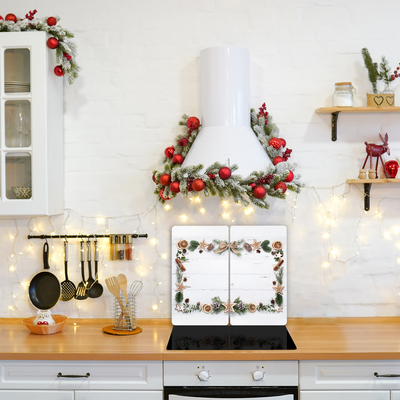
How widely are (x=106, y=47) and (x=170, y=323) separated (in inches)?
58.4

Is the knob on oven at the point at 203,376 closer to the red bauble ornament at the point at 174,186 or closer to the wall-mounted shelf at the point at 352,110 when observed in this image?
the red bauble ornament at the point at 174,186

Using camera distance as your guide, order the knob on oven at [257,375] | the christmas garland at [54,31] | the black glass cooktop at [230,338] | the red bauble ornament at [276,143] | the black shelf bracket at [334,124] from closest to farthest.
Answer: the knob on oven at [257,375], the black glass cooktop at [230,338], the christmas garland at [54,31], the red bauble ornament at [276,143], the black shelf bracket at [334,124]

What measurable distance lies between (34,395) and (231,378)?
0.85 m

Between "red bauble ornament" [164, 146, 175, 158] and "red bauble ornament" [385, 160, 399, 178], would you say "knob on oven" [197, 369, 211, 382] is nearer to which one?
"red bauble ornament" [164, 146, 175, 158]

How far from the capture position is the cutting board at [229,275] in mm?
2354

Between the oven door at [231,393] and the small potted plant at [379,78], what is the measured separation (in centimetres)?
142

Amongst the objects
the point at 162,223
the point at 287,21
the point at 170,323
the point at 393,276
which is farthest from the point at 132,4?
the point at 393,276

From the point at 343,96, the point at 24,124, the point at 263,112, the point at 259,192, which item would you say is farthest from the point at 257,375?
the point at 24,124

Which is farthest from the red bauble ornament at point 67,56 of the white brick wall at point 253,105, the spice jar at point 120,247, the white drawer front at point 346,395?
the white drawer front at point 346,395

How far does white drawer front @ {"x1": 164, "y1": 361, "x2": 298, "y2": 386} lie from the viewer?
76.4 inches

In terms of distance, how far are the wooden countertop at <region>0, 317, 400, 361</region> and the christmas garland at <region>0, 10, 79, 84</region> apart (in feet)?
4.14

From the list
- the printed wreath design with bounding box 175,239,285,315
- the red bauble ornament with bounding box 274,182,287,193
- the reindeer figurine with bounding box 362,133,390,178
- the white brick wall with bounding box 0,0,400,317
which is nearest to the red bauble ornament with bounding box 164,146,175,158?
the white brick wall with bounding box 0,0,400,317

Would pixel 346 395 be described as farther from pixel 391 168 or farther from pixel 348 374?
pixel 391 168

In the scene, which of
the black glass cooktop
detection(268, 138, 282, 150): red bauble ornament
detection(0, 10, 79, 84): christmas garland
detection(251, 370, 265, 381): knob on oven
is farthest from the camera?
detection(268, 138, 282, 150): red bauble ornament
